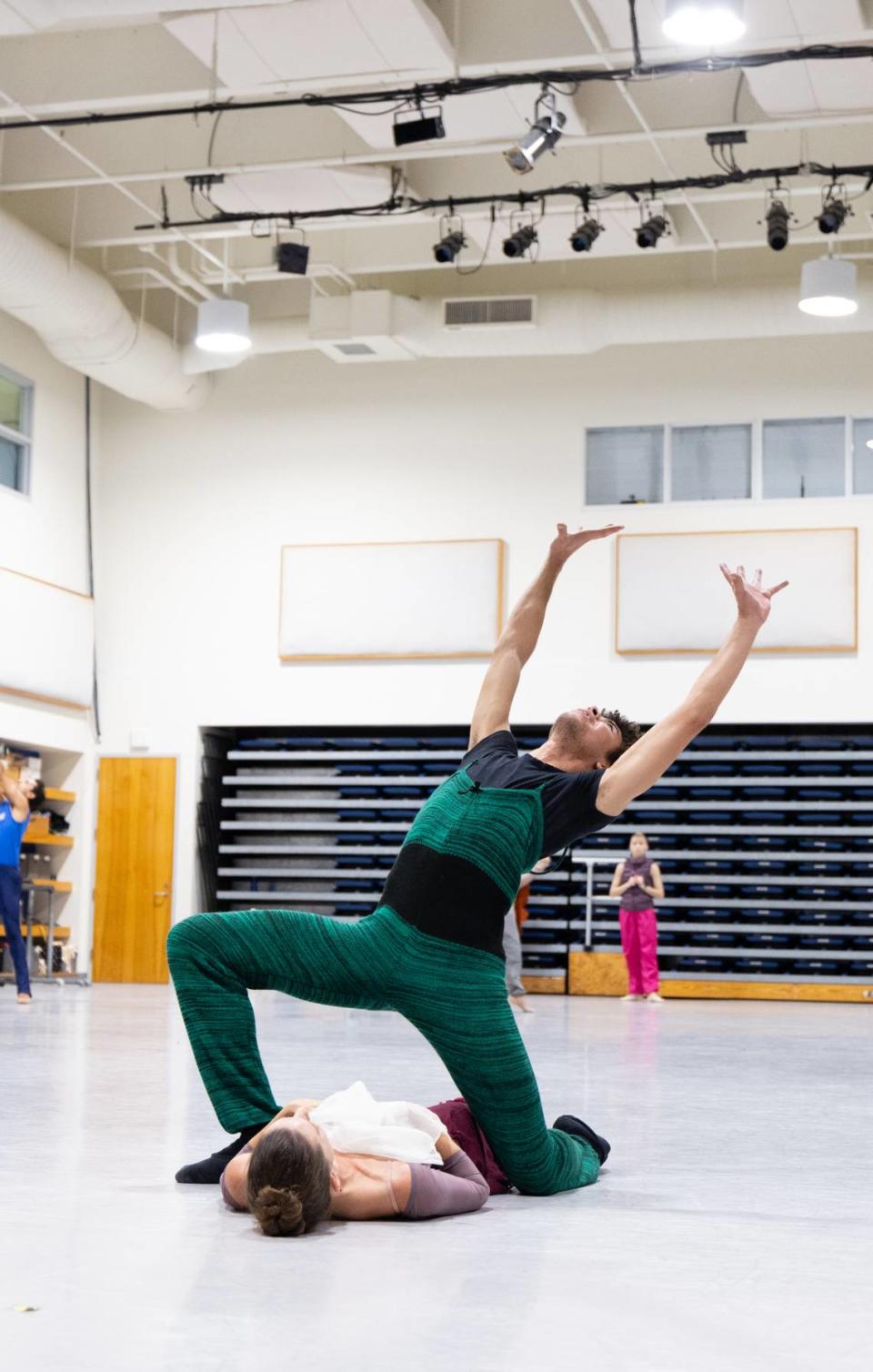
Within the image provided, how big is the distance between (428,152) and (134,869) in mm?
9698

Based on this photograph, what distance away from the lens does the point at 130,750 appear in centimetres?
2034

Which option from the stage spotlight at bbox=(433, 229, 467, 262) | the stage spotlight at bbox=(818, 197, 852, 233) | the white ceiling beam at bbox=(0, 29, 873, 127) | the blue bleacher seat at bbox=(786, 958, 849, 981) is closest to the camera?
the white ceiling beam at bbox=(0, 29, 873, 127)

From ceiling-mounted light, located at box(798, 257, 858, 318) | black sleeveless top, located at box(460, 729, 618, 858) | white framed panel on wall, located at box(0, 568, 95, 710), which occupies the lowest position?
black sleeveless top, located at box(460, 729, 618, 858)

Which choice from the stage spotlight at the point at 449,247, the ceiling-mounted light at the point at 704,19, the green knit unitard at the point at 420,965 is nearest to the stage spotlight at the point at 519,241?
the stage spotlight at the point at 449,247

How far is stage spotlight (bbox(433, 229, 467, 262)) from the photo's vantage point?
1581 cm

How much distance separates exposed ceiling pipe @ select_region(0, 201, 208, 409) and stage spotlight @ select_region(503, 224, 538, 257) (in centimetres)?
470

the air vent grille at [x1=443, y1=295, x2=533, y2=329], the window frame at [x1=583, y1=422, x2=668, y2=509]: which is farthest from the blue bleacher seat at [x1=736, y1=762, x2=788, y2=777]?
the air vent grille at [x1=443, y1=295, x2=533, y2=329]

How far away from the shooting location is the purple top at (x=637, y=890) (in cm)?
1802

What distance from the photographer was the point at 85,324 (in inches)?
689

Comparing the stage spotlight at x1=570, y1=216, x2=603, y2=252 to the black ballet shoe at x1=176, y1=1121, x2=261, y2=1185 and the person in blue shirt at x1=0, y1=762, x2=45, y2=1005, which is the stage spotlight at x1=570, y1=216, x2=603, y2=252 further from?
the black ballet shoe at x1=176, y1=1121, x2=261, y2=1185

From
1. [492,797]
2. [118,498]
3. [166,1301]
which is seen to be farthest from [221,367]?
[166,1301]

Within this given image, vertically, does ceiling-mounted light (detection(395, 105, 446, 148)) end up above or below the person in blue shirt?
above

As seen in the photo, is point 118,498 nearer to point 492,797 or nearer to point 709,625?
point 709,625

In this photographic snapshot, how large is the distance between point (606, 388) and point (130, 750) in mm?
7309
